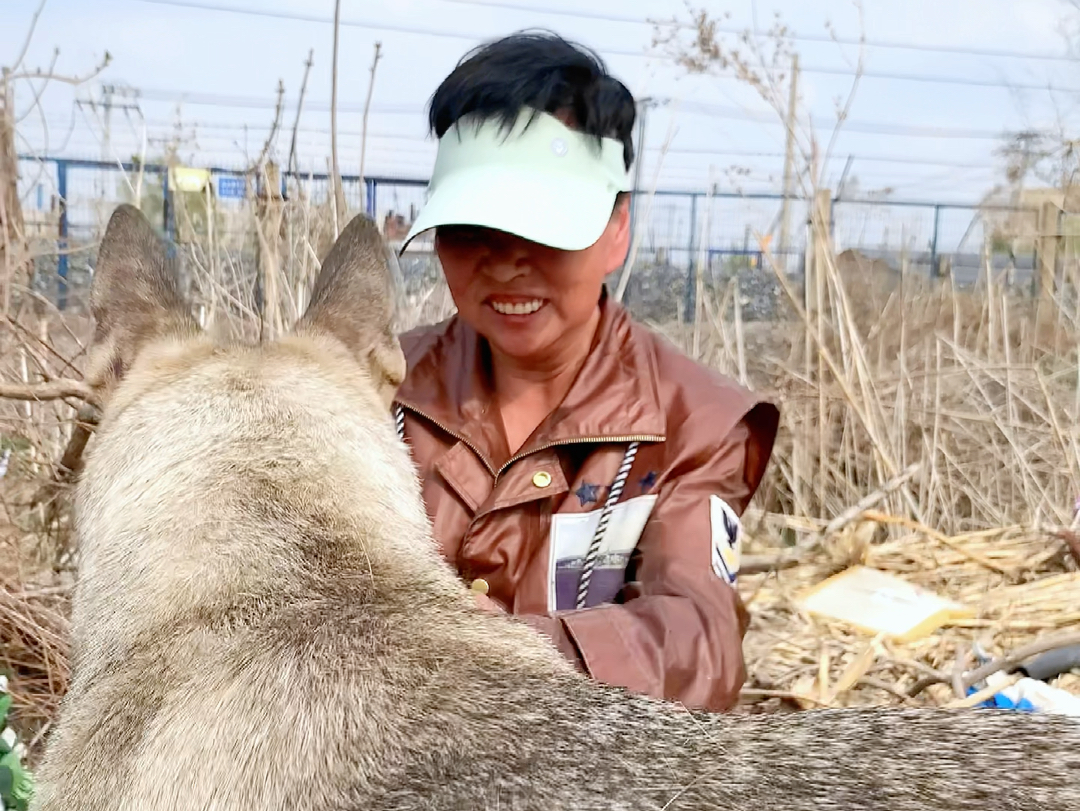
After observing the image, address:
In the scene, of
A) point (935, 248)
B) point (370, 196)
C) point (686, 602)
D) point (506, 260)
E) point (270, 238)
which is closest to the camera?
point (686, 602)

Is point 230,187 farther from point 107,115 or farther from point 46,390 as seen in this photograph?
point 46,390

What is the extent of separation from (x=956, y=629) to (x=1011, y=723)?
252cm

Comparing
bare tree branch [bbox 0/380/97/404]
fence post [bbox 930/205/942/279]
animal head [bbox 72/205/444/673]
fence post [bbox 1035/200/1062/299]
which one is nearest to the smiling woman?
animal head [bbox 72/205/444/673]

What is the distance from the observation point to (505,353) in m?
2.74

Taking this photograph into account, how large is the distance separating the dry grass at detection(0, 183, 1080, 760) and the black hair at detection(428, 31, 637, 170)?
154 cm

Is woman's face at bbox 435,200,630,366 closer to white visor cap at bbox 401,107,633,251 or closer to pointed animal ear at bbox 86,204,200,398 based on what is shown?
white visor cap at bbox 401,107,633,251

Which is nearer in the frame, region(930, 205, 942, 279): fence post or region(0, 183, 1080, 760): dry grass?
region(0, 183, 1080, 760): dry grass

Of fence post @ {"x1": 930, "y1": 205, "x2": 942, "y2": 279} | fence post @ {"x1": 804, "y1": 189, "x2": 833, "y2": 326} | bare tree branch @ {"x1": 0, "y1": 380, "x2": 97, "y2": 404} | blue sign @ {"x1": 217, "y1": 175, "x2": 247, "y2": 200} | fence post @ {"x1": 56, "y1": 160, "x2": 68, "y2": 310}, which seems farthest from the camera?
fence post @ {"x1": 930, "y1": 205, "x2": 942, "y2": 279}

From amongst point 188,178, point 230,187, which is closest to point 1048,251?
point 230,187

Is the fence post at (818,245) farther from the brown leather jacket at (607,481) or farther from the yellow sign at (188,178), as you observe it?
the yellow sign at (188,178)

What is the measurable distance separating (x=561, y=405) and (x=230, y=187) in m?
3.54

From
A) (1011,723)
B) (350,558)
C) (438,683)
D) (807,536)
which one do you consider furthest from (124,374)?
(807,536)

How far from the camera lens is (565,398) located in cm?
271

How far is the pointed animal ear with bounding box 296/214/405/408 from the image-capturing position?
209 cm
